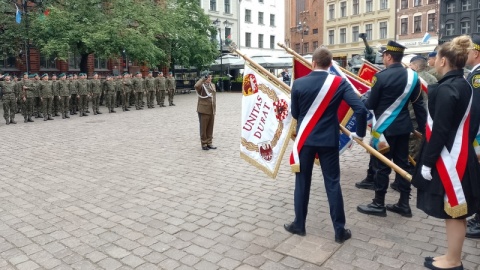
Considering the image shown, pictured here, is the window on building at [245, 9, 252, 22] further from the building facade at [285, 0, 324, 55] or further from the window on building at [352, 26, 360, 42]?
the window on building at [352, 26, 360, 42]

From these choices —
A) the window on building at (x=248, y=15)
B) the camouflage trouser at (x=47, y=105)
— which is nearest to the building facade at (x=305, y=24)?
the window on building at (x=248, y=15)

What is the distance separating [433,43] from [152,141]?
4835cm

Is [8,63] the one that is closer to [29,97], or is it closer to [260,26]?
[29,97]

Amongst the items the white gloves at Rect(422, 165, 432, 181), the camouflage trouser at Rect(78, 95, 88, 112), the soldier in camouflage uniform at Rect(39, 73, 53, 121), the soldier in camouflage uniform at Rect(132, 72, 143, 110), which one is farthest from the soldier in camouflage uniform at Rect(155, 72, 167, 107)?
the white gloves at Rect(422, 165, 432, 181)

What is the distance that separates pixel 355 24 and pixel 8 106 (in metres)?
54.2

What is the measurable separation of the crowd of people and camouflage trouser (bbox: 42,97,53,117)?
48.6 ft

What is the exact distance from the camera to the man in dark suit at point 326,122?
434cm

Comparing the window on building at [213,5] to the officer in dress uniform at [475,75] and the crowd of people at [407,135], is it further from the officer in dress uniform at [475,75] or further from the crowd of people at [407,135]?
the officer in dress uniform at [475,75]

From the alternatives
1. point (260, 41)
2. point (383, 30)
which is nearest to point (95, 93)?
point (260, 41)

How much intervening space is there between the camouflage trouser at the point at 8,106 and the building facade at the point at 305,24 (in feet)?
176

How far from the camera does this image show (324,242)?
14.7ft

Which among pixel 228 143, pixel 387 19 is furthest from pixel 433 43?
pixel 228 143

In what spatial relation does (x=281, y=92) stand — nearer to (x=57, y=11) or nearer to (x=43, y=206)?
(x=43, y=206)

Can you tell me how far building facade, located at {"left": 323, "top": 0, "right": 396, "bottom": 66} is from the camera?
56.9m
